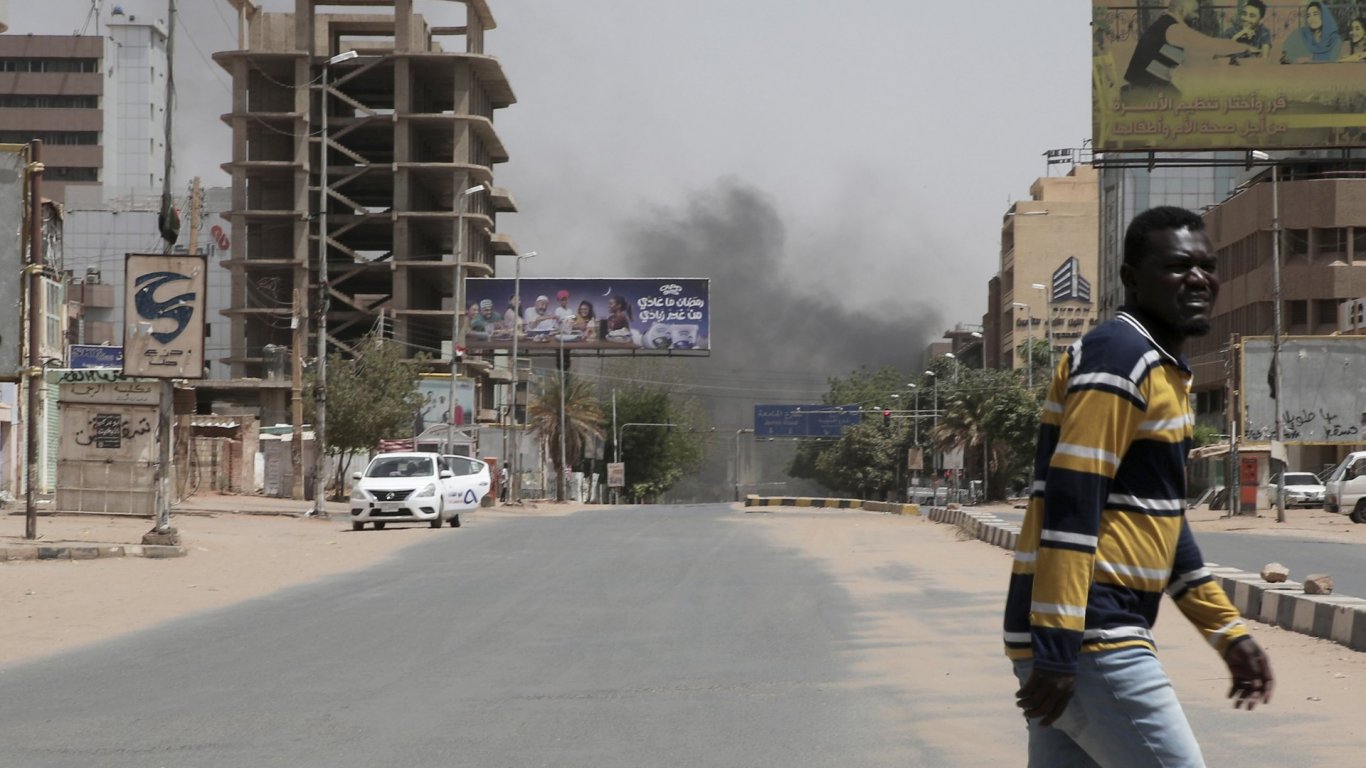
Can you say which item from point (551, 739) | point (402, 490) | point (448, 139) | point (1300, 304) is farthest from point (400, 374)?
point (551, 739)

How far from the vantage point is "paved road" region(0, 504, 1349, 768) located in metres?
8.22

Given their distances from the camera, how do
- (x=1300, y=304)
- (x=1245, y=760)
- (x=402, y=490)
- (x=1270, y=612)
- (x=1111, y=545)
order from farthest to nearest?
(x=1300, y=304) < (x=402, y=490) < (x=1270, y=612) < (x=1245, y=760) < (x=1111, y=545)

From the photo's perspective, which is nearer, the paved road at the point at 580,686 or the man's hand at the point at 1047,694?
the man's hand at the point at 1047,694

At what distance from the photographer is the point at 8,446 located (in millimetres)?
43188

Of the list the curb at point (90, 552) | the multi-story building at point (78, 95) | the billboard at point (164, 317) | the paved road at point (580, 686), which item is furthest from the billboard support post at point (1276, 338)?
the multi-story building at point (78, 95)

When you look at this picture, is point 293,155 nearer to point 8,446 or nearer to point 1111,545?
point 8,446

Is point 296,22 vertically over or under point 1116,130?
over

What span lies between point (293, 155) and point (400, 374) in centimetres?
4644

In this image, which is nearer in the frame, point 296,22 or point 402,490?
point 402,490

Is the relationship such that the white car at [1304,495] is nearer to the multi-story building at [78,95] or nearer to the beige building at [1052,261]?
the beige building at [1052,261]

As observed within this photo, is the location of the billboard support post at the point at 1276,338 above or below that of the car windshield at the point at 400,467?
above

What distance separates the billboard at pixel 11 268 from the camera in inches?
1044

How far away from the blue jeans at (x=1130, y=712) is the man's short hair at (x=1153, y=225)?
1024 mm

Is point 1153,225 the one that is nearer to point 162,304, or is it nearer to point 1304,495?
point 162,304
